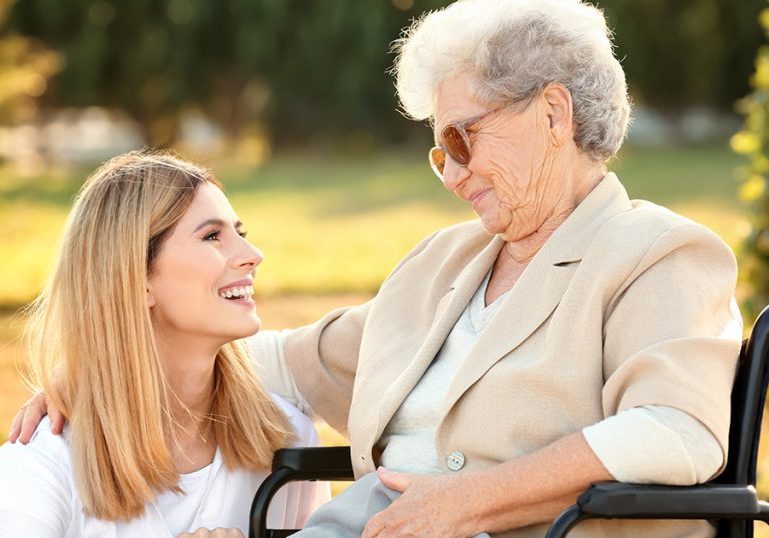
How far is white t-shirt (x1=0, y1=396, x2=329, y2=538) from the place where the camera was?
2.78 metres

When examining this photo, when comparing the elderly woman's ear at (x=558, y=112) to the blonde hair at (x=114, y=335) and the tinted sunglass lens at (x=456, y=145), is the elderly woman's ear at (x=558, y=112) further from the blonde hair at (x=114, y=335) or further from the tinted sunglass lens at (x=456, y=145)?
the blonde hair at (x=114, y=335)

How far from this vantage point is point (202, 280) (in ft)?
9.89

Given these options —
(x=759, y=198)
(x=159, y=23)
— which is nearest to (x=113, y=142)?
(x=159, y=23)

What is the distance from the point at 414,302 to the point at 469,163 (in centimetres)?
46

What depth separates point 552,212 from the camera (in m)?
2.94

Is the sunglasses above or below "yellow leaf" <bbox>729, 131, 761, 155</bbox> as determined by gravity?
below

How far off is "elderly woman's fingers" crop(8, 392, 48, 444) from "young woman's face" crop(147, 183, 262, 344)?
13.6 inches

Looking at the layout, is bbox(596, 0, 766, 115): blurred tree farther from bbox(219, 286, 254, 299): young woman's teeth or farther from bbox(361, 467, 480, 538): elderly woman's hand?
bbox(361, 467, 480, 538): elderly woman's hand

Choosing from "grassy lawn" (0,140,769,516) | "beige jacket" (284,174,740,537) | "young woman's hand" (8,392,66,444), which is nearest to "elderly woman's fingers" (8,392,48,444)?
"young woman's hand" (8,392,66,444)

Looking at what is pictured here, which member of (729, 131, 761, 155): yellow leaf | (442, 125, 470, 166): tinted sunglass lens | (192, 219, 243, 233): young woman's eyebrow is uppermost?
(729, 131, 761, 155): yellow leaf

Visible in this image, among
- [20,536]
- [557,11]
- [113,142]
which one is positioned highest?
[113,142]

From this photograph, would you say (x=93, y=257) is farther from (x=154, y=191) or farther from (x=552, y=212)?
(x=552, y=212)

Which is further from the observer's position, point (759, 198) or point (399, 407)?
point (759, 198)

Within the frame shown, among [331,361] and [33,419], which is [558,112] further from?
[33,419]
